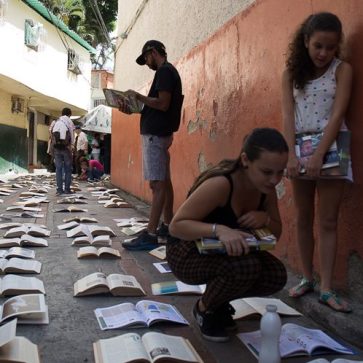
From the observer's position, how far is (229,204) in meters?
2.39

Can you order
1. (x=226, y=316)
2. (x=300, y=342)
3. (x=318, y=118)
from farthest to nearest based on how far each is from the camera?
(x=318, y=118) < (x=226, y=316) < (x=300, y=342)

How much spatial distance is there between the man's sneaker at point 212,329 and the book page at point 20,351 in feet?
2.62

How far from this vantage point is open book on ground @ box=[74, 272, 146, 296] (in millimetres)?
3076

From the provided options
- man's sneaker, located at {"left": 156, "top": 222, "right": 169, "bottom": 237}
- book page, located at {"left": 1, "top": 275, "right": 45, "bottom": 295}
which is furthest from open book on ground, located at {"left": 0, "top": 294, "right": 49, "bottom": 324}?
man's sneaker, located at {"left": 156, "top": 222, "right": 169, "bottom": 237}

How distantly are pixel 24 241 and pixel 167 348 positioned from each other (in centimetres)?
268

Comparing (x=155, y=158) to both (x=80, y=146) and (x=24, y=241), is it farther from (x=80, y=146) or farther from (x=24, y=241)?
(x=80, y=146)

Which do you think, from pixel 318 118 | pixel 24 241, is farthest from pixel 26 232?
pixel 318 118

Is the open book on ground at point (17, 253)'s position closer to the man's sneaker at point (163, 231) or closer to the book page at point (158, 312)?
the man's sneaker at point (163, 231)

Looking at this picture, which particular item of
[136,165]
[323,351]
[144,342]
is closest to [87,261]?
[144,342]

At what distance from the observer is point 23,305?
269 centimetres

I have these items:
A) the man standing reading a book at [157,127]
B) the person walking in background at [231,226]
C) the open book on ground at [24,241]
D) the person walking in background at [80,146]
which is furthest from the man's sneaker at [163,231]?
the person walking in background at [80,146]

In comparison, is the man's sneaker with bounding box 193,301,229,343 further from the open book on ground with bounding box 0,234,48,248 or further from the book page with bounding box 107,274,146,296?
the open book on ground with bounding box 0,234,48,248

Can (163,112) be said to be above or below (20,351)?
above

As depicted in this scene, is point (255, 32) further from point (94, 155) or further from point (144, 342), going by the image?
point (94, 155)
